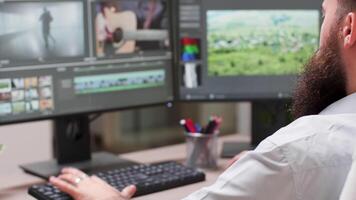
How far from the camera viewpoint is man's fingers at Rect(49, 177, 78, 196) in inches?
54.0

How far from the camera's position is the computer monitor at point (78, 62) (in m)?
1.53

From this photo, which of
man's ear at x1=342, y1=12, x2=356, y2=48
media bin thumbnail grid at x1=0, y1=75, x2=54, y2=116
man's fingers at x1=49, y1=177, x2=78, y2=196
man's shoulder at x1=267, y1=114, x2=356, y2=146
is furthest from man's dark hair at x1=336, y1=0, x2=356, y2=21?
media bin thumbnail grid at x1=0, y1=75, x2=54, y2=116

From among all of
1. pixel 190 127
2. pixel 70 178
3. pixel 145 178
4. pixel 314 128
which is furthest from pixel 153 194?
pixel 314 128

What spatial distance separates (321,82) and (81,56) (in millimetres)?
696

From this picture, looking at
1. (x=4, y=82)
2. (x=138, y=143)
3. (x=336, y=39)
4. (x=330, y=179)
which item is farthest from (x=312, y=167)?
(x=138, y=143)

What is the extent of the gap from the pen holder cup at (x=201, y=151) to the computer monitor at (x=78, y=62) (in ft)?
0.60

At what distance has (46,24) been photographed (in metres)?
1.56

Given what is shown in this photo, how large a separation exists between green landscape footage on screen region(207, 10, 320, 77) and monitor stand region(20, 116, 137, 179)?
408mm

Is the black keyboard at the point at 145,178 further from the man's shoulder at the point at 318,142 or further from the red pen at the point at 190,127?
the man's shoulder at the point at 318,142

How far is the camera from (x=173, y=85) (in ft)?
5.98

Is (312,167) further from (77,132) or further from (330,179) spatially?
(77,132)

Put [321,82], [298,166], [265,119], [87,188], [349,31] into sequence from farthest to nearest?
1. [265,119]
2. [87,188]
3. [321,82]
4. [349,31]
5. [298,166]

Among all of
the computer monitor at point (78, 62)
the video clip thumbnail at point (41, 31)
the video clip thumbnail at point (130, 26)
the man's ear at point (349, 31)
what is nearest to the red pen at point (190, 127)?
the computer monitor at point (78, 62)

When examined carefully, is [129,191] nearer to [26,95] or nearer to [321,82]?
[26,95]
